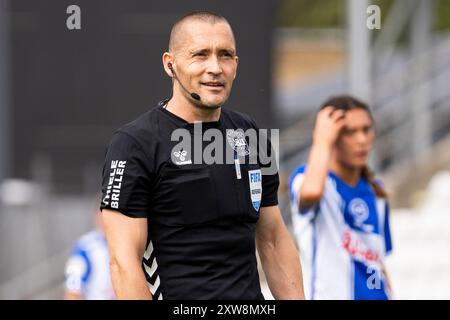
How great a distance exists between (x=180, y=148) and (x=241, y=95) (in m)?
11.3

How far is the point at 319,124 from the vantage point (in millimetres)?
6273

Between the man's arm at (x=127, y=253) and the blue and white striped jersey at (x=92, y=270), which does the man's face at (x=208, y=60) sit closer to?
the man's arm at (x=127, y=253)

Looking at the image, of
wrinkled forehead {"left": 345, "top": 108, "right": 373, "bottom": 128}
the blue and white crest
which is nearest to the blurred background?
wrinkled forehead {"left": 345, "top": 108, "right": 373, "bottom": 128}

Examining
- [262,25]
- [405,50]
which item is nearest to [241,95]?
[262,25]

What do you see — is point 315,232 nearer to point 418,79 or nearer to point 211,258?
point 211,258

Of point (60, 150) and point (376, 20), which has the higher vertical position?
point (376, 20)

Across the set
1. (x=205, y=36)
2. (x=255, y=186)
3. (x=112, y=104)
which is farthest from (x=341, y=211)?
(x=112, y=104)

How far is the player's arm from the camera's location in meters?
5.96

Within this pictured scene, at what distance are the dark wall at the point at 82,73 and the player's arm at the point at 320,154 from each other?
32.6 feet

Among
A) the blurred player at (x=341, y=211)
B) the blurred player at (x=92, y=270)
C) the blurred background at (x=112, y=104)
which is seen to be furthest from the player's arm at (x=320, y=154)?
the blurred background at (x=112, y=104)

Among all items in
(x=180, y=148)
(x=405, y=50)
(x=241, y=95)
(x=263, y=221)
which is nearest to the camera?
(x=180, y=148)

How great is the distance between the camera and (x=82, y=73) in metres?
16.8

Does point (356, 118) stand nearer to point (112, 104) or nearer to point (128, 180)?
point (128, 180)
